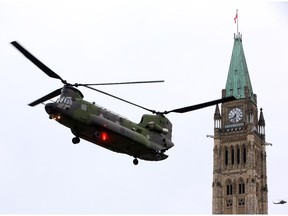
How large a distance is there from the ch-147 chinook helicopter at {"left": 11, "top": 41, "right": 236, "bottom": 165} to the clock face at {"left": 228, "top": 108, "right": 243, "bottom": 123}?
356ft

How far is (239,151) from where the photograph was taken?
150 metres

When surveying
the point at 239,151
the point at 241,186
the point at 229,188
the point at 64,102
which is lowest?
the point at 64,102

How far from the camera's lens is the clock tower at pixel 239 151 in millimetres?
144250

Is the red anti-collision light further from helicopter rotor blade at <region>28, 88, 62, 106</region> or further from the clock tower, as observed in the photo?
the clock tower

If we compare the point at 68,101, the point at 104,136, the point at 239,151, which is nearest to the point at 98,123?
the point at 104,136

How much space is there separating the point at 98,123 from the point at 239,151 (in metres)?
110

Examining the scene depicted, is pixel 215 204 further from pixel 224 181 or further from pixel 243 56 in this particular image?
pixel 243 56

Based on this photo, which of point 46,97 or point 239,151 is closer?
point 46,97

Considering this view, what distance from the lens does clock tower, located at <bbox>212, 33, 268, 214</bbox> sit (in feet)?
473

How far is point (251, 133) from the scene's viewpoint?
14812 centimetres

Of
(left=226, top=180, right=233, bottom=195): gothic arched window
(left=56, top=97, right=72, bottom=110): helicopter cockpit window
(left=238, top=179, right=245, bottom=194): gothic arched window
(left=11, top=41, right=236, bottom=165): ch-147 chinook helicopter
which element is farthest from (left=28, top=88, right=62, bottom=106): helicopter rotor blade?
(left=226, top=180, right=233, bottom=195): gothic arched window

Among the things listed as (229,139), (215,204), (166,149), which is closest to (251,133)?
(229,139)

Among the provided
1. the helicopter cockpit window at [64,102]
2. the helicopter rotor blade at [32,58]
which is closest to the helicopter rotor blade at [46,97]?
the helicopter cockpit window at [64,102]

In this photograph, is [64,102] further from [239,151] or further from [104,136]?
[239,151]
